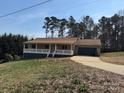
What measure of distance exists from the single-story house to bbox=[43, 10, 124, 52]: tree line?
1510 cm

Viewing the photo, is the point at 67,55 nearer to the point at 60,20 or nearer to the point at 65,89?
the point at 65,89

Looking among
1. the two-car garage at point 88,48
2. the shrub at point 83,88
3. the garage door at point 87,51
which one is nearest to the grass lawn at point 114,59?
the two-car garage at point 88,48

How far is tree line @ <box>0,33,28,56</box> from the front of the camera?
51.4 meters

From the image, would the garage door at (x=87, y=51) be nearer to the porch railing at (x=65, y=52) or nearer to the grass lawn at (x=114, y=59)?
the grass lawn at (x=114, y=59)

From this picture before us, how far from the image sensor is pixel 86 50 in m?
46.8

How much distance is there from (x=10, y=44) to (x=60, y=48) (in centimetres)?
1267

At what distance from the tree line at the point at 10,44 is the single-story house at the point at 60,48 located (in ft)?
14.5

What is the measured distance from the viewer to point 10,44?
5231 centimetres

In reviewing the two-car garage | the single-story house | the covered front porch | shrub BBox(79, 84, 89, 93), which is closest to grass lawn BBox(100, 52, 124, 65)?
Result: the two-car garage

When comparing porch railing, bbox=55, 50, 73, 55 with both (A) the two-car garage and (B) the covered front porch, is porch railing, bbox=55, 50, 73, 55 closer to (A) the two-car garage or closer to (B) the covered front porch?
(B) the covered front porch

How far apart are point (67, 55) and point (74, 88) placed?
30887 mm

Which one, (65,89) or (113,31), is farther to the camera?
(113,31)

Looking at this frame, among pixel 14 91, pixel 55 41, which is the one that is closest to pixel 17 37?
pixel 55 41

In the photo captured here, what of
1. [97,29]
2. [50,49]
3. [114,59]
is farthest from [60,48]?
[97,29]
